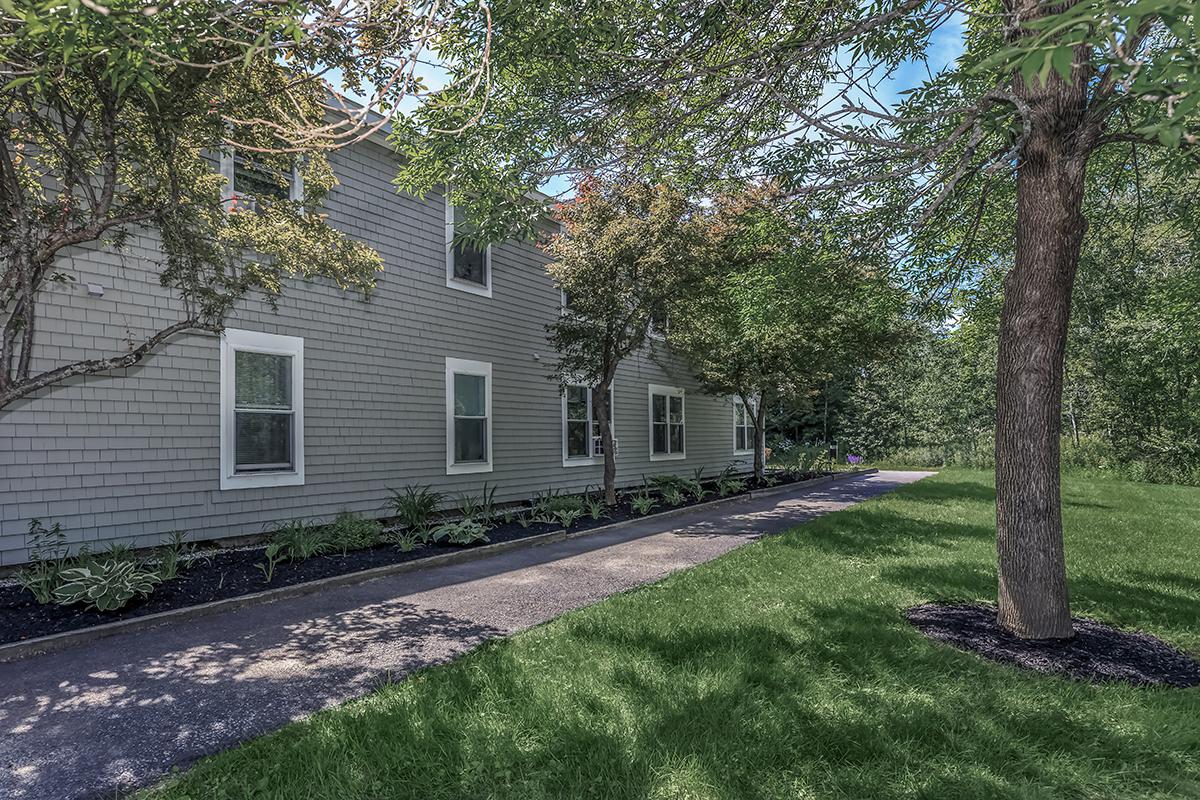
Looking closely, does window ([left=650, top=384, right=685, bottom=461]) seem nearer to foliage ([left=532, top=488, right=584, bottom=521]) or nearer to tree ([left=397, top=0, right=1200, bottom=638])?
foliage ([left=532, top=488, right=584, bottom=521])

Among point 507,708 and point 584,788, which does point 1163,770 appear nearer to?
point 584,788

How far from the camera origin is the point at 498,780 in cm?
244

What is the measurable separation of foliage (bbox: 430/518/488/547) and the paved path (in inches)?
22.3

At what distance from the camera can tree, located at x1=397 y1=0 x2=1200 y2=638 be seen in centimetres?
396

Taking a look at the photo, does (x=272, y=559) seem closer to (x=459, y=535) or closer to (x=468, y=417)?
(x=459, y=535)

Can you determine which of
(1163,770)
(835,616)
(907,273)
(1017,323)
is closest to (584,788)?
(1163,770)

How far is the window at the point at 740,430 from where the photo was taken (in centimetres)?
1866

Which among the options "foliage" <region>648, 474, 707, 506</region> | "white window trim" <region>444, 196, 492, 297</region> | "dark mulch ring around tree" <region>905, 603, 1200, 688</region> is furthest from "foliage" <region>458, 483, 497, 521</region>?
"dark mulch ring around tree" <region>905, 603, 1200, 688</region>

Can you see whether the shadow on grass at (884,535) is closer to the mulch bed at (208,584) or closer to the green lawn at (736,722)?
the green lawn at (736,722)

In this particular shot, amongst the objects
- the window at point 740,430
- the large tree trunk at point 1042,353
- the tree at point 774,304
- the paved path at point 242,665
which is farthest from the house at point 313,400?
the window at point 740,430

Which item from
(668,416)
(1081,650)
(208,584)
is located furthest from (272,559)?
(668,416)

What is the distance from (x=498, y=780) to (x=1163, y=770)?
9.16 feet

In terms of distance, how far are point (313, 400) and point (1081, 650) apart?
26.2ft

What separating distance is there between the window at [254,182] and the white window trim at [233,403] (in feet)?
5.00
